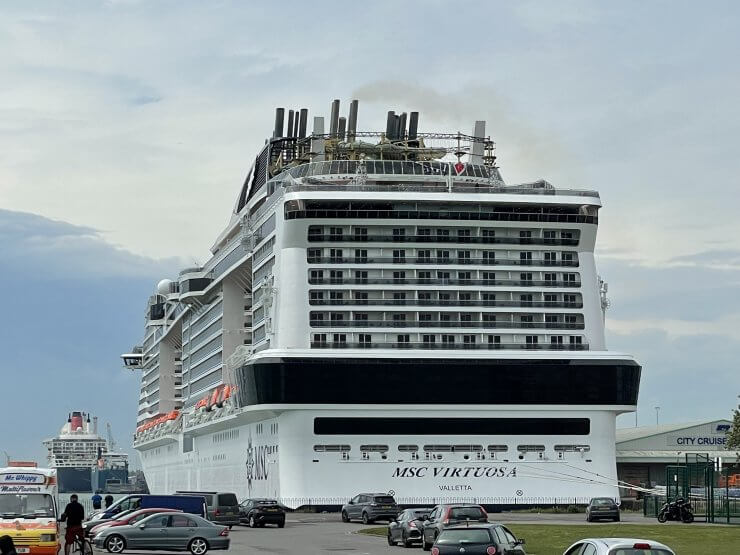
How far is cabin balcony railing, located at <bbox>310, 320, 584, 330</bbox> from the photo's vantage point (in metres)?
66.7

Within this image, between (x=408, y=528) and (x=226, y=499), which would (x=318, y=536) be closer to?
(x=408, y=528)

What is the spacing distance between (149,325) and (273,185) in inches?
2214

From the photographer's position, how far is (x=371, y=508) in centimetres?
5853

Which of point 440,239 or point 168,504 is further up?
point 440,239

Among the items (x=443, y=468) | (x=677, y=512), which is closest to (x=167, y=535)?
(x=443, y=468)

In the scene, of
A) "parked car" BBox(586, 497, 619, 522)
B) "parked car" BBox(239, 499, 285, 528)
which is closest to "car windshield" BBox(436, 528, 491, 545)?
"parked car" BBox(239, 499, 285, 528)

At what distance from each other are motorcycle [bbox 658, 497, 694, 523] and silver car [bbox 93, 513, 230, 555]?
83.7 ft

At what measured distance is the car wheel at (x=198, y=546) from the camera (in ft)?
128

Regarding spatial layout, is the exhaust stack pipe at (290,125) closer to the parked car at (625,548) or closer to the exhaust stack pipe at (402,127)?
the exhaust stack pipe at (402,127)

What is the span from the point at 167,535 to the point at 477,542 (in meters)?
12.5

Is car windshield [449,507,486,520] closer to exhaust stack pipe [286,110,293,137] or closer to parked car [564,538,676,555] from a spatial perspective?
parked car [564,538,676,555]

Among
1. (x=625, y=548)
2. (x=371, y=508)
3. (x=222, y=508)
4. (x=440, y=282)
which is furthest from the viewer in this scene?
(x=440, y=282)

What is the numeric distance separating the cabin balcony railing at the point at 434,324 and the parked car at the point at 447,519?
A: 24.5 m

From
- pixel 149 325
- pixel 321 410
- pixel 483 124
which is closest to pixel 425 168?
pixel 483 124
